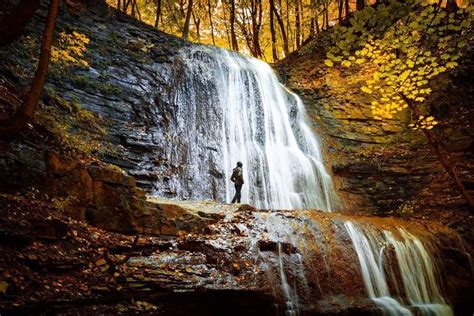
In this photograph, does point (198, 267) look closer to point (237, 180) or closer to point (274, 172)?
point (237, 180)

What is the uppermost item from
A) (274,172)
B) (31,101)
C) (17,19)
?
(17,19)

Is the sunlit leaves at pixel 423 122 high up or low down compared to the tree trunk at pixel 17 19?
down

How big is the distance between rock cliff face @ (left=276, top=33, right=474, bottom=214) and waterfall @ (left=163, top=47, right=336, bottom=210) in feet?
3.32

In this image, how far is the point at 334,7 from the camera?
2553 centimetres

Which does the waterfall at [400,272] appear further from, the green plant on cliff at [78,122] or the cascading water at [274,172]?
the green plant on cliff at [78,122]

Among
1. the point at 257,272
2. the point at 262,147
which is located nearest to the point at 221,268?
A: the point at 257,272

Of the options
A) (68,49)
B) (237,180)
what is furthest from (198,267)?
(68,49)

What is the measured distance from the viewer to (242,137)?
12.7m

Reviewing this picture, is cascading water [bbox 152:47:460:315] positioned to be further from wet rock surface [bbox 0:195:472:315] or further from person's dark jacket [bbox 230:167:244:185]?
person's dark jacket [bbox 230:167:244:185]

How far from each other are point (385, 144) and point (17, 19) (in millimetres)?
13089

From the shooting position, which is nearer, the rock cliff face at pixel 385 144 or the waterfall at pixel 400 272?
the waterfall at pixel 400 272

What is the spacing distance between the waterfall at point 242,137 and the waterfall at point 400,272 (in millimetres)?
3579

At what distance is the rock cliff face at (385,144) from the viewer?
484 inches

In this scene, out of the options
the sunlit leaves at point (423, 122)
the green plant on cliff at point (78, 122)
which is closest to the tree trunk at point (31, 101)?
the green plant on cliff at point (78, 122)
